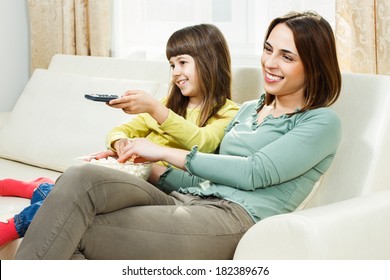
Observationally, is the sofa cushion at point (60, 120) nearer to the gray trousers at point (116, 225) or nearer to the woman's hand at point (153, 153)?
the woman's hand at point (153, 153)

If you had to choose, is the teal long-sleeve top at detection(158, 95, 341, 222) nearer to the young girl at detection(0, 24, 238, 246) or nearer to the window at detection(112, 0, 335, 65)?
the young girl at detection(0, 24, 238, 246)

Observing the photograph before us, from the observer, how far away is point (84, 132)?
2691 millimetres

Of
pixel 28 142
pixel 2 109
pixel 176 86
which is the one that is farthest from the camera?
pixel 2 109

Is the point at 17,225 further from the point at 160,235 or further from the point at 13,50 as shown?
the point at 13,50

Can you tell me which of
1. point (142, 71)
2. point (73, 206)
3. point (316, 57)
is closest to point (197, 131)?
point (316, 57)

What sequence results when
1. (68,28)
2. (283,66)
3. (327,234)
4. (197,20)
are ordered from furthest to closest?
(68,28)
(197,20)
(283,66)
(327,234)

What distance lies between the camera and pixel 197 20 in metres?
3.11

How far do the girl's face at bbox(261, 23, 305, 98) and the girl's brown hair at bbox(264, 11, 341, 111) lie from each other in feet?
0.05

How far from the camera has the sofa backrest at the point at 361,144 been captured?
1.84 m

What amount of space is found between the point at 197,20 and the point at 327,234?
183 cm

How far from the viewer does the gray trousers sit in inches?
62.8

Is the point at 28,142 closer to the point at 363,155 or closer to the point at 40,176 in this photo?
the point at 40,176
